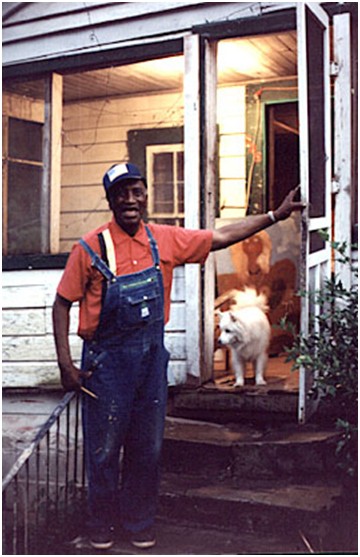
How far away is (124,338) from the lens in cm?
368

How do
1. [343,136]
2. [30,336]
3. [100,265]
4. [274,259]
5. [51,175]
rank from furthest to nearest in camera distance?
[274,259] < [51,175] < [30,336] < [343,136] < [100,265]

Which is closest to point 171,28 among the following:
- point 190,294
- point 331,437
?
point 190,294

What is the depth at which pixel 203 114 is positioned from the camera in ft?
16.4

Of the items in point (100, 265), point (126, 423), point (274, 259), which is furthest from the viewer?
point (274, 259)

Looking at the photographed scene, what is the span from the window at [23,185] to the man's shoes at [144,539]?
2410mm

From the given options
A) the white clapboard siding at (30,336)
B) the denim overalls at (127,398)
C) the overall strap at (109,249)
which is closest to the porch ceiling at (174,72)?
the white clapboard siding at (30,336)

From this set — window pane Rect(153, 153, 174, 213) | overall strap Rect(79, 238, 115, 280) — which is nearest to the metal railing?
overall strap Rect(79, 238, 115, 280)

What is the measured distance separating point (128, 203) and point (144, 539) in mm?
1682

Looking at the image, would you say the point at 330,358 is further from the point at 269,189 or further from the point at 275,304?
the point at 269,189

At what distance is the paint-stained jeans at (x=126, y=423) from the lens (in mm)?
3705

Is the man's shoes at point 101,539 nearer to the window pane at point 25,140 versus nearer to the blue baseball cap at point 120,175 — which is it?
the blue baseball cap at point 120,175

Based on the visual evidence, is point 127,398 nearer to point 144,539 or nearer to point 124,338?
point 124,338

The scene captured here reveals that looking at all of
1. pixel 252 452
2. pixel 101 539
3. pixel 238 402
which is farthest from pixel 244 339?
pixel 101 539

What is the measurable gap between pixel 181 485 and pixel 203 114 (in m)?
2.39
